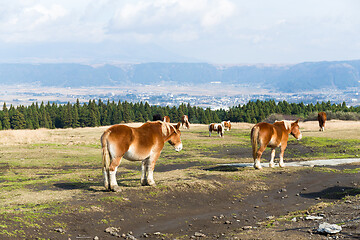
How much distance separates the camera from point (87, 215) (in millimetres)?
14234

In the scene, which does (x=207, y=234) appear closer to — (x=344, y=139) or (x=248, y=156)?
(x=248, y=156)

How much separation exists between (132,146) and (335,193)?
10154mm

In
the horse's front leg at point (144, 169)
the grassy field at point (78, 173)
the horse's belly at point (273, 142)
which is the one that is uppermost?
the horse's belly at point (273, 142)

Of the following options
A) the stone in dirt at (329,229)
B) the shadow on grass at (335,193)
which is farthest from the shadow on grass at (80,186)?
the shadow on grass at (335,193)

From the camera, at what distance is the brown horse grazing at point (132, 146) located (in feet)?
54.9

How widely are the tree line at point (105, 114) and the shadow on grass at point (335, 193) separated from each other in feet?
267

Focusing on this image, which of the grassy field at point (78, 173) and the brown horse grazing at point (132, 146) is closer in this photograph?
the grassy field at point (78, 173)

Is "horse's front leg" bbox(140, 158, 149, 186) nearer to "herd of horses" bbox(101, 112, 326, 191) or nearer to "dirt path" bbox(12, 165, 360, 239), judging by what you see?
"herd of horses" bbox(101, 112, 326, 191)

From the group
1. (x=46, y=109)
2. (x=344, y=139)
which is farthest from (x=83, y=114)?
(x=344, y=139)

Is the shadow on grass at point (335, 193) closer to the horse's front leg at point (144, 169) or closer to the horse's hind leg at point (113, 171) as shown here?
the horse's front leg at point (144, 169)

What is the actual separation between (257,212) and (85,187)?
7629 millimetres

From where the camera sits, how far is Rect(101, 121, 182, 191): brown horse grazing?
1672 centimetres

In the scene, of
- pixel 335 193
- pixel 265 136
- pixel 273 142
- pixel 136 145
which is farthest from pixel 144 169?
pixel 273 142

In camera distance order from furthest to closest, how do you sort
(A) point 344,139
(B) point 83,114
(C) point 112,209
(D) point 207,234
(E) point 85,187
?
(B) point 83,114, (A) point 344,139, (E) point 85,187, (C) point 112,209, (D) point 207,234
